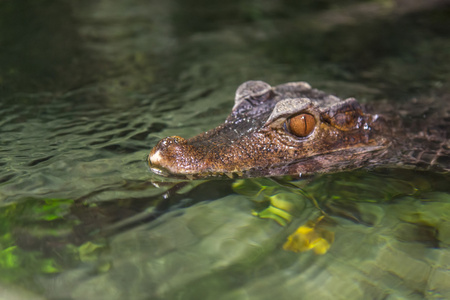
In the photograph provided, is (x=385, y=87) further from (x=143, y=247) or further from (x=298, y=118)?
(x=143, y=247)

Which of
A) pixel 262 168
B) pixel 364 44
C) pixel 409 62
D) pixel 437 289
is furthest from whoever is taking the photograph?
pixel 364 44

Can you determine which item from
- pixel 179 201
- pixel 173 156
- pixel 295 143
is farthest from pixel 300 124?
pixel 179 201

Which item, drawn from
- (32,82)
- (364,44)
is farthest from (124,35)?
Result: (364,44)

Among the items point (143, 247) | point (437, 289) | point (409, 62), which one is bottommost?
point (437, 289)

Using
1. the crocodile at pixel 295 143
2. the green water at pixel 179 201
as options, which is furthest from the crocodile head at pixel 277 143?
the green water at pixel 179 201

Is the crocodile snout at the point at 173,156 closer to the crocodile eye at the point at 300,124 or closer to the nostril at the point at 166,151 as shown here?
the nostril at the point at 166,151

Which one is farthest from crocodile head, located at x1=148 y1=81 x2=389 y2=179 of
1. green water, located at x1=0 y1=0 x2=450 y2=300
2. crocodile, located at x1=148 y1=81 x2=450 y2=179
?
green water, located at x1=0 y1=0 x2=450 y2=300

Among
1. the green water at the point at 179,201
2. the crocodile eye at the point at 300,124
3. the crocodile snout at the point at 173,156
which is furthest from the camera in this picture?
the crocodile eye at the point at 300,124
